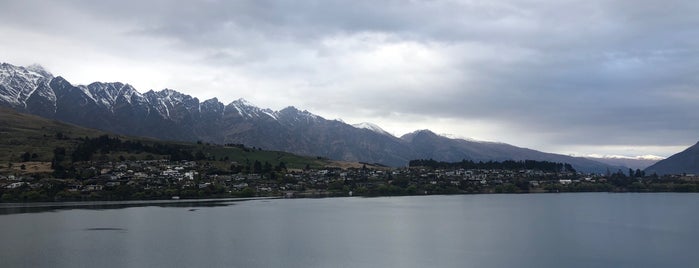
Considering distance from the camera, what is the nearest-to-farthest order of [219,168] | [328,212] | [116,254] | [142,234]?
1. [116,254]
2. [142,234]
3. [328,212]
4. [219,168]

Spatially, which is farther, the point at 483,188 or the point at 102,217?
the point at 483,188

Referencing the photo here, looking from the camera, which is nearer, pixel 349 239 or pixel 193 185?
pixel 349 239

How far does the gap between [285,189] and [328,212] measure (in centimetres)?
7366

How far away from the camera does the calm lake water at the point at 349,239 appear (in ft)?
175

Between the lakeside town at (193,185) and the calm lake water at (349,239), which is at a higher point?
the lakeside town at (193,185)

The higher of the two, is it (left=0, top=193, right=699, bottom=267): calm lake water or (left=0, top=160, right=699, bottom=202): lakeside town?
(left=0, top=160, right=699, bottom=202): lakeside town

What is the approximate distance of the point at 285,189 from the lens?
179m

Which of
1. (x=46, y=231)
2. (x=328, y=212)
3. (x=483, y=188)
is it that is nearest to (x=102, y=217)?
(x=46, y=231)

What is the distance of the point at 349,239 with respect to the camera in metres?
68.6

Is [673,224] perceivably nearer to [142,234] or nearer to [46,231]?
[142,234]

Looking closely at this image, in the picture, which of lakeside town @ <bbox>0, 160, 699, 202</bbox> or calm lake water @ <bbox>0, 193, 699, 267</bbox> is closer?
calm lake water @ <bbox>0, 193, 699, 267</bbox>

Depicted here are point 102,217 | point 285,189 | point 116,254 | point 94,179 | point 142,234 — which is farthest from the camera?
point 285,189

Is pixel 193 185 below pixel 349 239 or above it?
above

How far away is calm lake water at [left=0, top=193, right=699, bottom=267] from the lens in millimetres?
53250
